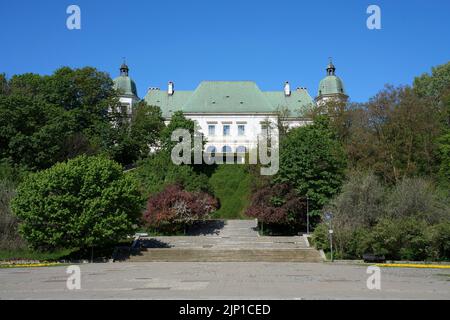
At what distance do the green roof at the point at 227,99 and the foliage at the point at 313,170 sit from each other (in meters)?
28.7

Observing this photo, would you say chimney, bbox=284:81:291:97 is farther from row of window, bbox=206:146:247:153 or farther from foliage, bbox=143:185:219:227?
foliage, bbox=143:185:219:227

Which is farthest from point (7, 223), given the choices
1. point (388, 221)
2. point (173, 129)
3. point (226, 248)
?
point (173, 129)

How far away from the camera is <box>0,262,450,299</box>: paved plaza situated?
14094 millimetres

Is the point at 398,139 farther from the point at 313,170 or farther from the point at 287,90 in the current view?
the point at 287,90

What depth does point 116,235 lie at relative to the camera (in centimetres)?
2905

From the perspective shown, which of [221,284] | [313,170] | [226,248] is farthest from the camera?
[313,170]

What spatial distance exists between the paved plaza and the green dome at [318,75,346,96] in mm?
51335

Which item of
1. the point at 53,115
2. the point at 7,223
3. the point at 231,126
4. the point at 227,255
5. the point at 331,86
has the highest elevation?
the point at 331,86

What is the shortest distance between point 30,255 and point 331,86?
52849 millimetres

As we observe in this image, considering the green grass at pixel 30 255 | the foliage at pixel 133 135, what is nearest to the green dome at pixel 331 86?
the foliage at pixel 133 135

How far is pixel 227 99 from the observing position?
70.2 meters
